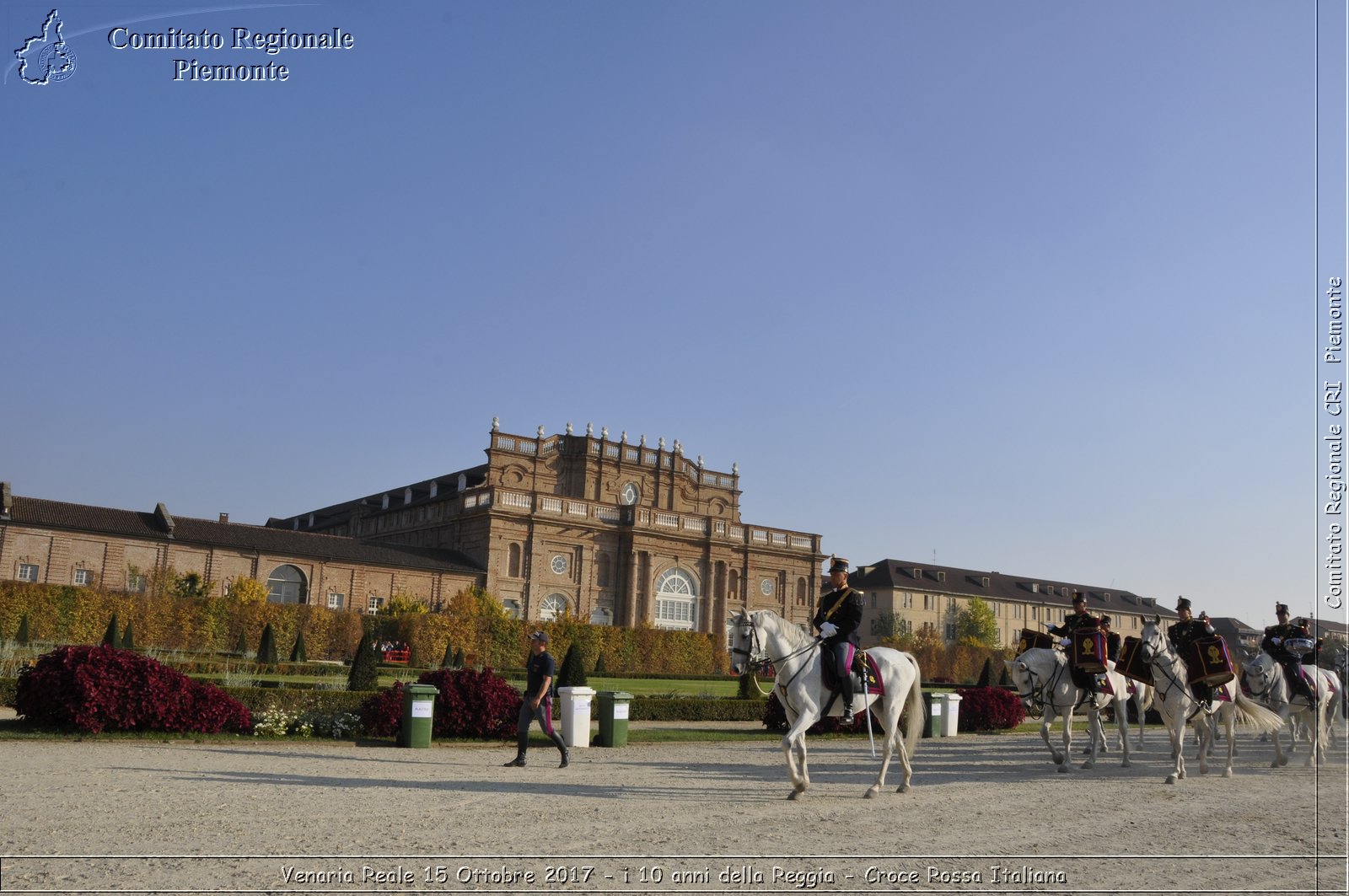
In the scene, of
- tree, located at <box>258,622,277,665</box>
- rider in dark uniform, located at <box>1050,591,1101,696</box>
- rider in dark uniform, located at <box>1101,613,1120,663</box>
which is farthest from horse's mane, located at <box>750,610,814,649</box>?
tree, located at <box>258,622,277,665</box>

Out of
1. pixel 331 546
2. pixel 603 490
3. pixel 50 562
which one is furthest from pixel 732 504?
pixel 50 562

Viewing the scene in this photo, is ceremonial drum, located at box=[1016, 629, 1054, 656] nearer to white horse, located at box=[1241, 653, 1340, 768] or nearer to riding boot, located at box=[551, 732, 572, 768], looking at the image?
white horse, located at box=[1241, 653, 1340, 768]

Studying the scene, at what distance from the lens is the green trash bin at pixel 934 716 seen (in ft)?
73.2

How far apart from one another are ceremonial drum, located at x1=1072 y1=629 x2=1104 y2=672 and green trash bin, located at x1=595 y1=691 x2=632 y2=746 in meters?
7.58

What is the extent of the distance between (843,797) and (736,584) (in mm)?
59789

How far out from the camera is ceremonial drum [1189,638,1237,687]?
14305mm

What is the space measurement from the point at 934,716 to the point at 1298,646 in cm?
802

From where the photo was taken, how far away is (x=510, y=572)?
61.0 meters

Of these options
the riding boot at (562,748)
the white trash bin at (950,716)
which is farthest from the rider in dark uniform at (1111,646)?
the riding boot at (562,748)

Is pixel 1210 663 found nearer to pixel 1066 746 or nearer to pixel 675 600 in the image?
pixel 1066 746

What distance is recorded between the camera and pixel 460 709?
58.7 ft

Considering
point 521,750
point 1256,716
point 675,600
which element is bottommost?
point 521,750

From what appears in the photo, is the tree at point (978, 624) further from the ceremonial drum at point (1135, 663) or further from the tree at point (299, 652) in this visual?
the ceremonial drum at point (1135, 663)

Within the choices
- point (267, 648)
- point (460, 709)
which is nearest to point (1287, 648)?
point (460, 709)
